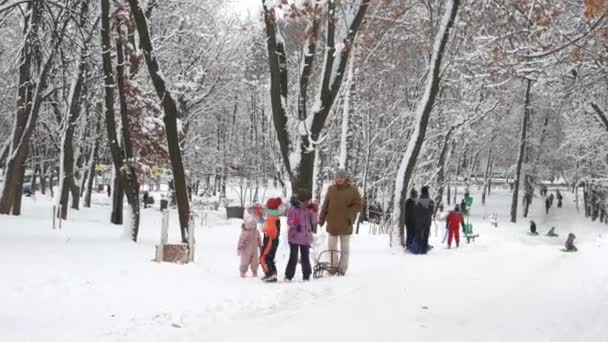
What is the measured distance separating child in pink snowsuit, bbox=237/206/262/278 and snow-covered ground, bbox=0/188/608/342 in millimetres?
375

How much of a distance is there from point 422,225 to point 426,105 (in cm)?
357

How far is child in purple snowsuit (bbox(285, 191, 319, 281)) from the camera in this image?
1020cm

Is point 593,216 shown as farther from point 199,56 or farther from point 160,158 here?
point 160,158

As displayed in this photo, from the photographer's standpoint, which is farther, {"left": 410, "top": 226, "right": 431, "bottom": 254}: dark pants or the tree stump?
{"left": 410, "top": 226, "right": 431, "bottom": 254}: dark pants

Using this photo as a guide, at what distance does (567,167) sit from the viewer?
49812mm

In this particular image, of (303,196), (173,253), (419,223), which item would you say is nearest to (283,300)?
(303,196)

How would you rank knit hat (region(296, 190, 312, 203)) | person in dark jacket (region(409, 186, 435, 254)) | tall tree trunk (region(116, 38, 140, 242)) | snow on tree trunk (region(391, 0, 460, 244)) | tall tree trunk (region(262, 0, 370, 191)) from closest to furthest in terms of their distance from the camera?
knit hat (region(296, 190, 312, 203)) → tall tree trunk (region(262, 0, 370, 191)) → tall tree trunk (region(116, 38, 140, 242)) → person in dark jacket (region(409, 186, 435, 254)) → snow on tree trunk (region(391, 0, 460, 244))

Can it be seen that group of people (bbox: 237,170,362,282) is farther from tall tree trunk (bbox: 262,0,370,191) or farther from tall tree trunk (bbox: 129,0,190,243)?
tall tree trunk (bbox: 129,0,190,243)

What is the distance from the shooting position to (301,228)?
1028 centimetres

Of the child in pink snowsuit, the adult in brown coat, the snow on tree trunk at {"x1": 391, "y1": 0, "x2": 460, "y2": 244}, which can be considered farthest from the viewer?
the snow on tree trunk at {"x1": 391, "y1": 0, "x2": 460, "y2": 244}

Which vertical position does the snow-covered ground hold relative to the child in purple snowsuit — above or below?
below

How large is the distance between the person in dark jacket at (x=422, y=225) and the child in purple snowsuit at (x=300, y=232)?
6242 millimetres

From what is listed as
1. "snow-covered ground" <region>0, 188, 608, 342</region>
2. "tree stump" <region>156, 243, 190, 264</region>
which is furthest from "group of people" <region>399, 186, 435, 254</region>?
"tree stump" <region>156, 243, 190, 264</region>

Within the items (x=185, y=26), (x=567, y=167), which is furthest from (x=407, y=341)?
(x=567, y=167)
